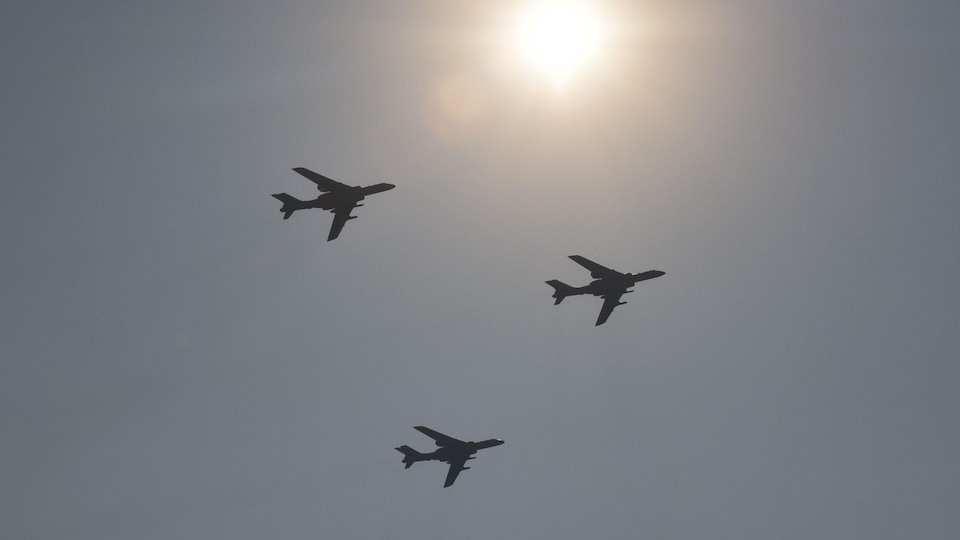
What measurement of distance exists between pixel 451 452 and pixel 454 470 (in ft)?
9.33

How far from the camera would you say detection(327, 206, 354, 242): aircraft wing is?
12356 centimetres

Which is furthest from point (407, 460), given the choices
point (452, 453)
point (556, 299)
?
point (556, 299)

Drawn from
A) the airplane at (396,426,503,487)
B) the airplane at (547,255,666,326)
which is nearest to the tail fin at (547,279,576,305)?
the airplane at (547,255,666,326)

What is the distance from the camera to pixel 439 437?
132750 millimetres

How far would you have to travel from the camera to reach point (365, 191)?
12281 cm

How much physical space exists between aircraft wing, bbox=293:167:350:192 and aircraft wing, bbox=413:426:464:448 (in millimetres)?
30056

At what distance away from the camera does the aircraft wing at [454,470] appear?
13400 centimetres

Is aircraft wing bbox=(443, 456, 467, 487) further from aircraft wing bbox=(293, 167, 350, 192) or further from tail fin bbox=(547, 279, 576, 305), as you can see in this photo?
aircraft wing bbox=(293, 167, 350, 192)

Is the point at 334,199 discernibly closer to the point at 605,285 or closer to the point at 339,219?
the point at 339,219

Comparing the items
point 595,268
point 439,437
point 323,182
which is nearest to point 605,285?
point 595,268

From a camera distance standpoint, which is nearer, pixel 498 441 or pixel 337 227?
pixel 337 227

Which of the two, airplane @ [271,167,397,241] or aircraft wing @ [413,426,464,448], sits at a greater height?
airplane @ [271,167,397,241]

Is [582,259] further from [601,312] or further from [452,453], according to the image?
[452,453]

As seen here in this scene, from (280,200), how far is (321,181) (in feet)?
18.7
